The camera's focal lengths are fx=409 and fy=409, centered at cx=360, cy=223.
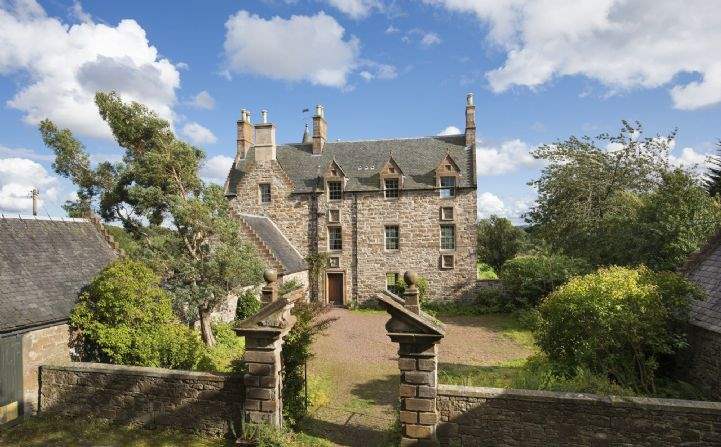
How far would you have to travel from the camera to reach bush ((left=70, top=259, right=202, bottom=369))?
11117 mm

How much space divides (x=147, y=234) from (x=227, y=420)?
31.5 feet

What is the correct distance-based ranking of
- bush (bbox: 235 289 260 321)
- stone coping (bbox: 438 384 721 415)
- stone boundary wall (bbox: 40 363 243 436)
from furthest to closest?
bush (bbox: 235 289 260 321)
stone boundary wall (bbox: 40 363 243 436)
stone coping (bbox: 438 384 721 415)

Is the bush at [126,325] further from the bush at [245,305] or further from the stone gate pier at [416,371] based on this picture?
the bush at [245,305]

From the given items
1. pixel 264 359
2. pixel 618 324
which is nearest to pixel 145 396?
pixel 264 359

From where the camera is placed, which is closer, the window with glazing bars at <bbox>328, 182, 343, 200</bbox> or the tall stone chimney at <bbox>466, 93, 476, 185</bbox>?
the tall stone chimney at <bbox>466, 93, 476, 185</bbox>

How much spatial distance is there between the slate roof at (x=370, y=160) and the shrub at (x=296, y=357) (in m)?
17.4

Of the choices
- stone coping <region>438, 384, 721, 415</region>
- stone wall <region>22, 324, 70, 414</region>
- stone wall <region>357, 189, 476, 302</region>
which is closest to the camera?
stone coping <region>438, 384, 721, 415</region>

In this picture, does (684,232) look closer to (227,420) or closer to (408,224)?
(408,224)

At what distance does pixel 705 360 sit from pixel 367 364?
10040mm

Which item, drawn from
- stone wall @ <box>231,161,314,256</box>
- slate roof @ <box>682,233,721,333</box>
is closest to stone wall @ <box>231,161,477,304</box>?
stone wall @ <box>231,161,314,256</box>

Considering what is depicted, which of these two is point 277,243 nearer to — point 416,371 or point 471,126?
point 471,126

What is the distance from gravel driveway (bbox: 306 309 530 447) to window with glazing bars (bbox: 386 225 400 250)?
431 centimetres

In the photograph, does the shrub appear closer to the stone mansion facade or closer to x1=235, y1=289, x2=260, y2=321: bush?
x1=235, y1=289, x2=260, y2=321: bush

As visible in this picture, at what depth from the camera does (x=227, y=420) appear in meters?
9.16
